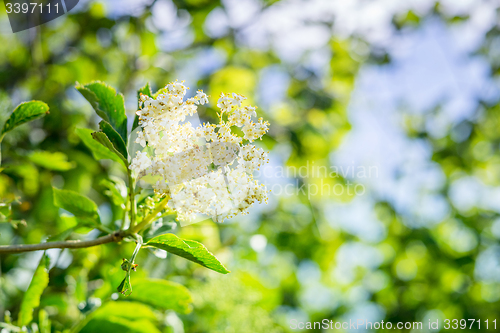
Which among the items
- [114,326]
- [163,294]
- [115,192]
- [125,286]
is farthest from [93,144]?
[114,326]

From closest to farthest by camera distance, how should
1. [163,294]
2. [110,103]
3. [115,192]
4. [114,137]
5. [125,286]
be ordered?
[125,286], [114,137], [110,103], [115,192], [163,294]

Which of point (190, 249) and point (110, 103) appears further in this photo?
point (110, 103)

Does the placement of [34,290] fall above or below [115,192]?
below

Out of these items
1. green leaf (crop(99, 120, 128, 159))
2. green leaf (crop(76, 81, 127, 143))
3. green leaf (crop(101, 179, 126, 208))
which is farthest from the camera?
green leaf (crop(101, 179, 126, 208))

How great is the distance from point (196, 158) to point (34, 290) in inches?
32.6

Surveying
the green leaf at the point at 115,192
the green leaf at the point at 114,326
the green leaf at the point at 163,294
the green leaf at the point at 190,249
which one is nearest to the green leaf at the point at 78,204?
the green leaf at the point at 115,192

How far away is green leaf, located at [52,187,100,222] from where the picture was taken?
108 centimetres

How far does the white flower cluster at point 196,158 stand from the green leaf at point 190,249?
3.8 inches

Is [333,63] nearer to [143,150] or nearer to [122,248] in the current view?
[122,248]

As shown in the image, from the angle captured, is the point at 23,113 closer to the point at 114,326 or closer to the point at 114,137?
the point at 114,137

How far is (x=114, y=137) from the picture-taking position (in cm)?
93

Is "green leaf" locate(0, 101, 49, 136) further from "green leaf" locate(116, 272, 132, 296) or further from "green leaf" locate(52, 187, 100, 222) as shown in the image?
"green leaf" locate(116, 272, 132, 296)

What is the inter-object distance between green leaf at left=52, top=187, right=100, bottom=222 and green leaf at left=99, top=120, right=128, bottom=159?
26 cm

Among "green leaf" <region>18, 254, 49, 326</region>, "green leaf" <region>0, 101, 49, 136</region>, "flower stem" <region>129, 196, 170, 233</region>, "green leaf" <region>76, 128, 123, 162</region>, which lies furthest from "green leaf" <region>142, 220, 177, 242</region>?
"green leaf" <region>0, 101, 49, 136</region>
